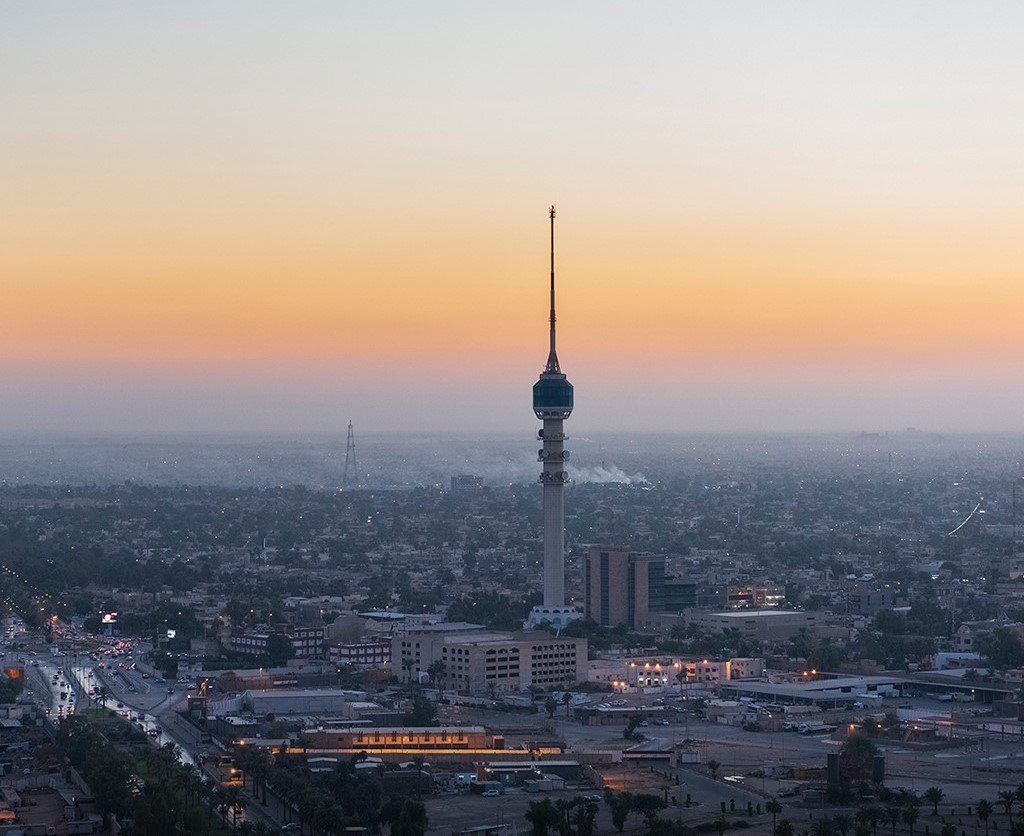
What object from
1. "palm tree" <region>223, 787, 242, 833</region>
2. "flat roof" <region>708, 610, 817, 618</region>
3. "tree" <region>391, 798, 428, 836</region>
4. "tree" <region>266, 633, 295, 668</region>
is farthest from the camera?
"flat roof" <region>708, 610, 817, 618</region>

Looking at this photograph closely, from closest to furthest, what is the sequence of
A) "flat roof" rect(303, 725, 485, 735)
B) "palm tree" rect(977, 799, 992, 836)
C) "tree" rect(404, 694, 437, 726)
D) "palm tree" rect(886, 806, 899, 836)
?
1. "palm tree" rect(886, 806, 899, 836)
2. "palm tree" rect(977, 799, 992, 836)
3. "flat roof" rect(303, 725, 485, 735)
4. "tree" rect(404, 694, 437, 726)

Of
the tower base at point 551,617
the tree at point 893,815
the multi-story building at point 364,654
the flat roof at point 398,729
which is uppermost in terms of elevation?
the tower base at point 551,617

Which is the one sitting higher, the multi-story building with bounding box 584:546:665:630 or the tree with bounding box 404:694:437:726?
the multi-story building with bounding box 584:546:665:630

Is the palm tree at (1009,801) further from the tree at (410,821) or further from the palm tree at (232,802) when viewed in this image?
the palm tree at (232,802)

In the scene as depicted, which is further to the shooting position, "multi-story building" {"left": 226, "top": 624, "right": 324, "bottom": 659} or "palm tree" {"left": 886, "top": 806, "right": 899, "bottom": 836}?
"multi-story building" {"left": 226, "top": 624, "right": 324, "bottom": 659}

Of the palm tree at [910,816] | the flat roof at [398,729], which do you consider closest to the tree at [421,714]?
the flat roof at [398,729]

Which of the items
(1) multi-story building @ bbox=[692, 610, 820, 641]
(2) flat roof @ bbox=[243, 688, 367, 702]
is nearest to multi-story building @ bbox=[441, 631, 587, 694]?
(2) flat roof @ bbox=[243, 688, 367, 702]

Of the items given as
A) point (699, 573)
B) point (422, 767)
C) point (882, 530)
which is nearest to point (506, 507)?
point (882, 530)

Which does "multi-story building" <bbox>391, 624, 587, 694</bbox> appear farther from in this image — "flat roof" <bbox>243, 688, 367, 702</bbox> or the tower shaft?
the tower shaft
